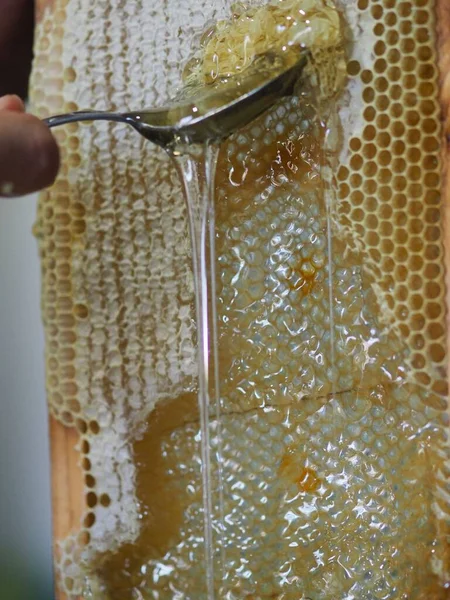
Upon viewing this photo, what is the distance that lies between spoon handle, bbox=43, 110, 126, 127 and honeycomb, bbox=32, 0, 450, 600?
0.05 metres

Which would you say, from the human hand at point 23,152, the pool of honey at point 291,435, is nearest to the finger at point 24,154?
the human hand at point 23,152

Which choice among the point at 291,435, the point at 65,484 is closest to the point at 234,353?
the point at 291,435

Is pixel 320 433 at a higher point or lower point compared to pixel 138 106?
lower

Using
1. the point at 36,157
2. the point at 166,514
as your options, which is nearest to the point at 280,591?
the point at 166,514

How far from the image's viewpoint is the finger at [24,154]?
50 cm

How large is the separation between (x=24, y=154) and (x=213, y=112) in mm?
164

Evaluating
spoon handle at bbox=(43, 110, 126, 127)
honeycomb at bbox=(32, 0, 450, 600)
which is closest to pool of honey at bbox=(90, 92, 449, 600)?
honeycomb at bbox=(32, 0, 450, 600)

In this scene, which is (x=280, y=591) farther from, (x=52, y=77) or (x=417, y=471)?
(x=52, y=77)

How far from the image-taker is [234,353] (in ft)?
2.02

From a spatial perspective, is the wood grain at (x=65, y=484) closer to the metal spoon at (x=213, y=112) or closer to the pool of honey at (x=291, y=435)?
the pool of honey at (x=291, y=435)

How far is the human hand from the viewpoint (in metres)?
0.50

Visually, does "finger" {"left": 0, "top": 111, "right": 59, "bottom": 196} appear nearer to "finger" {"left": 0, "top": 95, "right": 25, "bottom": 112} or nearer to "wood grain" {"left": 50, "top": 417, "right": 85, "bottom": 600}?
"finger" {"left": 0, "top": 95, "right": 25, "bottom": 112}

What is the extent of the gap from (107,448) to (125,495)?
0.05 m

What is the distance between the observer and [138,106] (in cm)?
60
